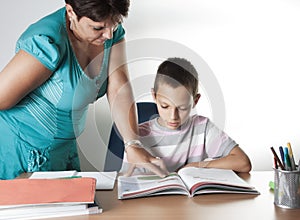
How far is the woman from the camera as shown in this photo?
136 cm

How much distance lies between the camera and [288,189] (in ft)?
3.50

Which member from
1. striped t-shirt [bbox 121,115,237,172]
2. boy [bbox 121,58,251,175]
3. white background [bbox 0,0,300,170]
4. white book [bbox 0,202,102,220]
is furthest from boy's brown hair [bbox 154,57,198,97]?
white background [bbox 0,0,300,170]

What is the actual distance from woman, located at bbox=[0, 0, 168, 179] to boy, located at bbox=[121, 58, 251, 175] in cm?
8

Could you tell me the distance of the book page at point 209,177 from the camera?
1189mm

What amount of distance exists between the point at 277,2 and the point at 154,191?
4.85 feet

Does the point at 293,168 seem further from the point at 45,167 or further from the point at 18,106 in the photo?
the point at 18,106

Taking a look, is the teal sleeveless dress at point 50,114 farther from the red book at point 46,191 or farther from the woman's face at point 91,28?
the red book at point 46,191

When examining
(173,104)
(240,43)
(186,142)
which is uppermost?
(240,43)

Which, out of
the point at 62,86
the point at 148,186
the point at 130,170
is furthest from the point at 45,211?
the point at 62,86

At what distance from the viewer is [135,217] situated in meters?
1.00

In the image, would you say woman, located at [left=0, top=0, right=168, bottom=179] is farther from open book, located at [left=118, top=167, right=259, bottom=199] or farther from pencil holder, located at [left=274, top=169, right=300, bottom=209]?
pencil holder, located at [left=274, top=169, right=300, bottom=209]

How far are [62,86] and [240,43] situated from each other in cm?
114

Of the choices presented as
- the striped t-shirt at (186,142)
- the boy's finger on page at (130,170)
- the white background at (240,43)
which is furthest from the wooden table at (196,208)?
the white background at (240,43)

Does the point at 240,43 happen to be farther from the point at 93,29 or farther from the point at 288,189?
the point at 288,189
